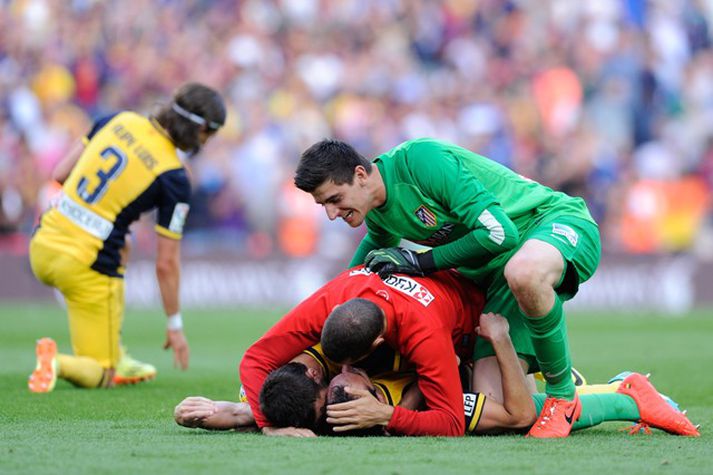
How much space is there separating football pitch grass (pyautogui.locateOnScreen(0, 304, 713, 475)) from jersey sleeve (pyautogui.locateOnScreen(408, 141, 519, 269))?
3.14 ft

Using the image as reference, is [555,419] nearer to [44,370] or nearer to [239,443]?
[239,443]

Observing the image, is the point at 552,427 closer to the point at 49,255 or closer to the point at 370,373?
the point at 370,373

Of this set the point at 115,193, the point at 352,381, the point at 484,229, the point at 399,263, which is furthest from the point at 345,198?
the point at 115,193

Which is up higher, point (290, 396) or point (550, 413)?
point (550, 413)

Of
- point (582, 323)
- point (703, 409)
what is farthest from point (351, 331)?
point (582, 323)

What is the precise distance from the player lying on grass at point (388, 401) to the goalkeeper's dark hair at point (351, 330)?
20cm

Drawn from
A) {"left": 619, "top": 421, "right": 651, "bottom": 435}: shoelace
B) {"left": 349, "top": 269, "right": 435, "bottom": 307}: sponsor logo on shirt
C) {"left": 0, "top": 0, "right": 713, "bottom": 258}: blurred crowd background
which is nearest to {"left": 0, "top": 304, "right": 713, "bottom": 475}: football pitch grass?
{"left": 619, "top": 421, "right": 651, "bottom": 435}: shoelace

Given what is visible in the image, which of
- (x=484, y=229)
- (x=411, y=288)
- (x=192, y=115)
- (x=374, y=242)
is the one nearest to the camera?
(x=484, y=229)

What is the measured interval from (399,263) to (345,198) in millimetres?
468

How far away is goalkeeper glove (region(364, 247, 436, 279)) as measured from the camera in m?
6.44

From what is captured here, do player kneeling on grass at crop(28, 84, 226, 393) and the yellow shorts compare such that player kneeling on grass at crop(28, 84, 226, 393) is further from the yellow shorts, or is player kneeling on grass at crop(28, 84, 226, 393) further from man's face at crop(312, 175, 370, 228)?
man's face at crop(312, 175, 370, 228)

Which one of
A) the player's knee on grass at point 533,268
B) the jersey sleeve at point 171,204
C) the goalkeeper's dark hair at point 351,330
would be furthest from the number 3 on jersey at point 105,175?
the player's knee on grass at point 533,268

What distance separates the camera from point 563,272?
20.7 ft

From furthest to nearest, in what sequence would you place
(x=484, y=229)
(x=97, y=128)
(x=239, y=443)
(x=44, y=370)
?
(x=97, y=128) → (x=44, y=370) → (x=484, y=229) → (x=239, y=443)
